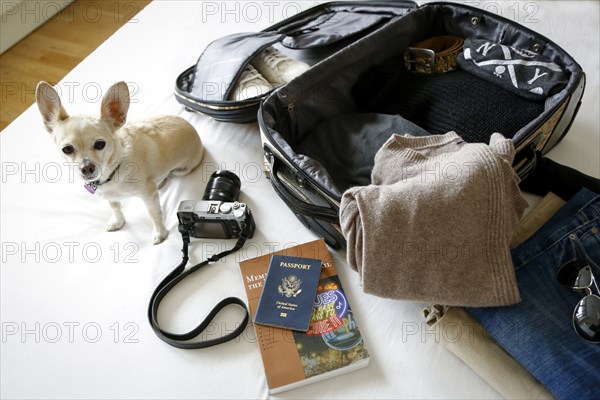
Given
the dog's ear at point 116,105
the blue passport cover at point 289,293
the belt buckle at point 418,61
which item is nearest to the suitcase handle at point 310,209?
the blue passport cover at point 289,293

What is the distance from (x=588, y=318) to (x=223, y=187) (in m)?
0.69

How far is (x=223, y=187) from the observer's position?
978mm

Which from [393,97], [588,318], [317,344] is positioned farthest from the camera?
[393,97]

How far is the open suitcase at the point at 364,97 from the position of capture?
0.90 metres

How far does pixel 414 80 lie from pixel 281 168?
448mm

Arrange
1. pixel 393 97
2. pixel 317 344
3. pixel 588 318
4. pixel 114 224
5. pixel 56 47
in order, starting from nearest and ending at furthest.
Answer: pixel 588 318, pixel 317 344, pixel 114 224, pixel 393 97, pixel 56 47

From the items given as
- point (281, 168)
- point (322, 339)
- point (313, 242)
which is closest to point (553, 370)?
point (322, 339)

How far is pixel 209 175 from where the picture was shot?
1081 millimetres

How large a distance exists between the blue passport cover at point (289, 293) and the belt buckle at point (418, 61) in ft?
1.92

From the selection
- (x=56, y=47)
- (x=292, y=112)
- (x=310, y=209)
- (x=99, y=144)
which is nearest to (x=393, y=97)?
(x=292, y=112)

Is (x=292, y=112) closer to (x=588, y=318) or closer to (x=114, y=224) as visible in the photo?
(x=114, y=224)

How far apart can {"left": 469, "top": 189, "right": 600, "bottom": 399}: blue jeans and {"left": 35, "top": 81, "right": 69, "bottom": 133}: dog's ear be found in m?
0.81

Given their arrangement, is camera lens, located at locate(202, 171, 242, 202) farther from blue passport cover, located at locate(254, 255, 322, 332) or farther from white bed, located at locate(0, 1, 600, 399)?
blue passport cover, located at locate(254, 255, 322, 332)

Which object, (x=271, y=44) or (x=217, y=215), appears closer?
(x=217, y=215)
